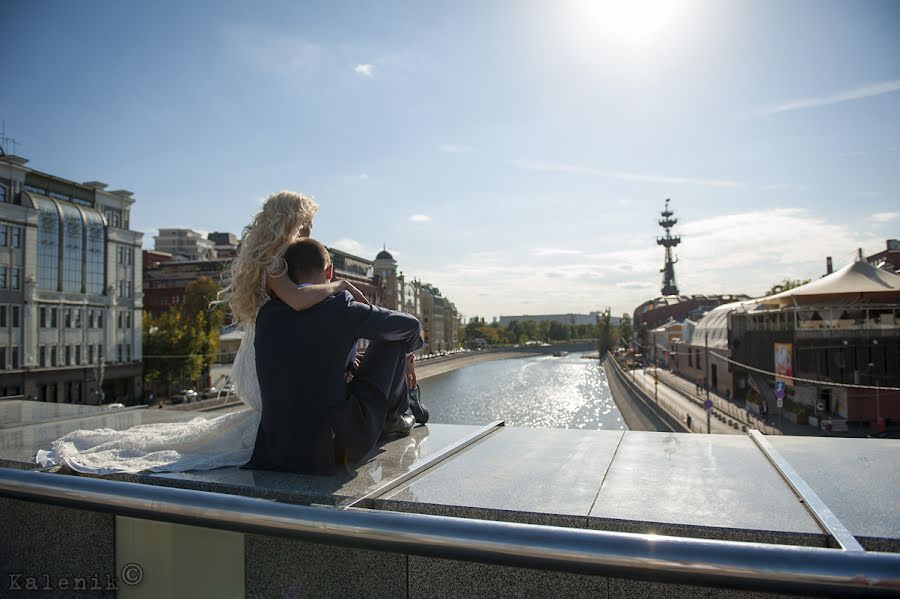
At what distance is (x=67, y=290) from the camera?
3138cm

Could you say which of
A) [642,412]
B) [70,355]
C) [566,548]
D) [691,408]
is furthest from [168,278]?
[566,548]

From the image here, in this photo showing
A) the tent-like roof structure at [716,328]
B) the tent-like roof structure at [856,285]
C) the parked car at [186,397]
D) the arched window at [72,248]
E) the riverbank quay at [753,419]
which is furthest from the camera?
the tent-like roof structure at [716,328]

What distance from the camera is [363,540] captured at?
1.13 m

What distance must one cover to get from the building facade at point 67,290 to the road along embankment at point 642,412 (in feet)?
86.7

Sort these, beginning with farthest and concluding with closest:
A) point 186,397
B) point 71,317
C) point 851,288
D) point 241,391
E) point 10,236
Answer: point 186,397, point 71,317, point 10,236, point 851,288, point 241,391

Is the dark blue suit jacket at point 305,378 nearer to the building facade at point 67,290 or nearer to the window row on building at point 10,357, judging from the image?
the building facade at point 67,290

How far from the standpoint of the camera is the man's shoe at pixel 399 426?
2885 mm

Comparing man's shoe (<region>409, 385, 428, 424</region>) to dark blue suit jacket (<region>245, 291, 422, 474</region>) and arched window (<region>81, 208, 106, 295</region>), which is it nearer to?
dark blue suit jacket (<region>245, 291, 422, 474</region>)

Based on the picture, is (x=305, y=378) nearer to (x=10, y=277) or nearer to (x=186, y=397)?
(x=10, y=277)

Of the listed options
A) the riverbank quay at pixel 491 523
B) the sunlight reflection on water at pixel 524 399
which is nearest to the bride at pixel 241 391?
the riverbank quay at pixel 491 523

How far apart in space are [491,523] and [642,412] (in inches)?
1383

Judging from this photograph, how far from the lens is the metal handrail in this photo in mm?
876

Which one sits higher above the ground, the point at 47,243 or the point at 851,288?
the point at 47,243

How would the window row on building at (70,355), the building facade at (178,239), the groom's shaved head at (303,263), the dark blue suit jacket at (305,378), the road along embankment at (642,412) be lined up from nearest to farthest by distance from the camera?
1. the dark blue suit jacket at (305,378)
2. the groom's shaved head at (303,263)
3. the road along embankment at (642,412)
4. the window row on building at (70,355)
5. the building facade at (178,239)
